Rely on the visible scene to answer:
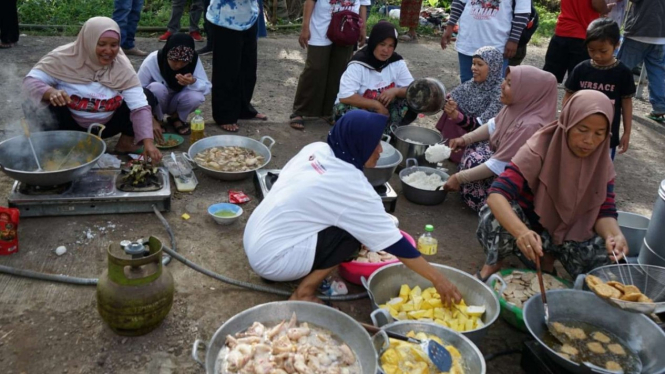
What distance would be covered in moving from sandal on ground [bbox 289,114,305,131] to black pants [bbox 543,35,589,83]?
2.91 m

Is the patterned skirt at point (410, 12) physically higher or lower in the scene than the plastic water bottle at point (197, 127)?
higher

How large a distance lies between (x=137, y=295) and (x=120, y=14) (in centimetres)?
575

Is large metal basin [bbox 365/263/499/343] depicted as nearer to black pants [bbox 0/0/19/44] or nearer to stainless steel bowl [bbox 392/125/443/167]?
stainless steel bowl [bbox 392/125/443/167]

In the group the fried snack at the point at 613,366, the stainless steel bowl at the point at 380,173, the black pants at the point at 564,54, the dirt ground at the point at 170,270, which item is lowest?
the dirt ground at the point at 170,270

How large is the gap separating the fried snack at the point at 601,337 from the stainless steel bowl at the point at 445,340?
0.78 m

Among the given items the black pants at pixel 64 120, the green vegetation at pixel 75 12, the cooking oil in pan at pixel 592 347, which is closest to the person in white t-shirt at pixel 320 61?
the black pants at pixel 64 120

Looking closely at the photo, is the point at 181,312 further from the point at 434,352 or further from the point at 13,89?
the point at 13,89

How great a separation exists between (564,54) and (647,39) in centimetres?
99

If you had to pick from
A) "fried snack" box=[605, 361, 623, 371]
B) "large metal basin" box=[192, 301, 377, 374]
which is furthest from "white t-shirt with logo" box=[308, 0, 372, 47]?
"fried snack" box=[605, 361, 623, 371]

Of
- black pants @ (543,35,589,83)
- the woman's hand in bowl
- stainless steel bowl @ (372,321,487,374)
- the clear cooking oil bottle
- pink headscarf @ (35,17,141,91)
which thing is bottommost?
the clear cooking oil bottle

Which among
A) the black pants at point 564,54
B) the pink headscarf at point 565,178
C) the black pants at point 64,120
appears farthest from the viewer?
the black pants at point 564,54

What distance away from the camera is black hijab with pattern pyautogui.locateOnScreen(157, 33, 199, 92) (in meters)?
4.93

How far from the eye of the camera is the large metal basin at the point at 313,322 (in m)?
2.49

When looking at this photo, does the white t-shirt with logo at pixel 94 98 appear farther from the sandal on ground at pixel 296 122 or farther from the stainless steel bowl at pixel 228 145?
the sandal on ground at pixel 296 122
